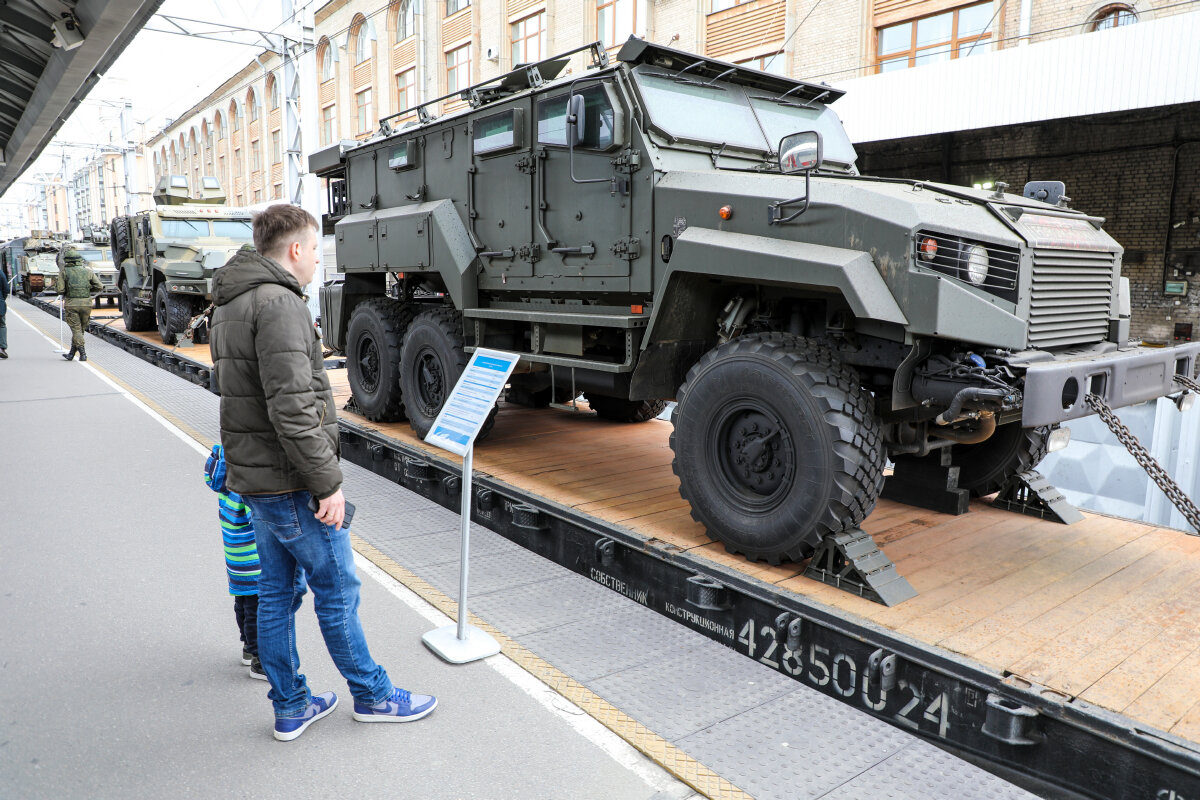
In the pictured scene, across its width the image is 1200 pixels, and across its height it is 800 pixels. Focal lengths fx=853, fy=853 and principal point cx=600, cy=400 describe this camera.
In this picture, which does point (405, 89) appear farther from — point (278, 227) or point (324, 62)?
point (278, 227)

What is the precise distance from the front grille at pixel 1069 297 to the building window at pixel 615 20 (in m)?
17.9

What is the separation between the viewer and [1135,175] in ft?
47.1

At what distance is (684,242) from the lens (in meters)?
4.36

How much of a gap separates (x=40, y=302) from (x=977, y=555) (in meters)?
31.6

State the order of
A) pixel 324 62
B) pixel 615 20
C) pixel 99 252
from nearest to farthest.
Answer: pixel 615 20, pixel 99 252, pixel 324 62

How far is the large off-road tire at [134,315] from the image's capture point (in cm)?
1681

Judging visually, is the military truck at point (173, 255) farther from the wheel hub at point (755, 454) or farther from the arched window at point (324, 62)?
the arched window at point (324, 62)

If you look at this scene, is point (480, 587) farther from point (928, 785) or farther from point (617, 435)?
point (617, 435)

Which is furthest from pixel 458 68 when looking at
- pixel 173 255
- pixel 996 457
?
pixel 996 457

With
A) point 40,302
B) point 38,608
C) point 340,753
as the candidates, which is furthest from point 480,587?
point 40,302

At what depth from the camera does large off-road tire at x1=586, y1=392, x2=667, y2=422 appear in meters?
7.60

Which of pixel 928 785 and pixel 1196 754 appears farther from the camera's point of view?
pixel 928 785

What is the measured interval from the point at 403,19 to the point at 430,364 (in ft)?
83.1


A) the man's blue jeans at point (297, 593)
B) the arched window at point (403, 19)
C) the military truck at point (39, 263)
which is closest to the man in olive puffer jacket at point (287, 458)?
the man's blue jeans at point (297, 593)
